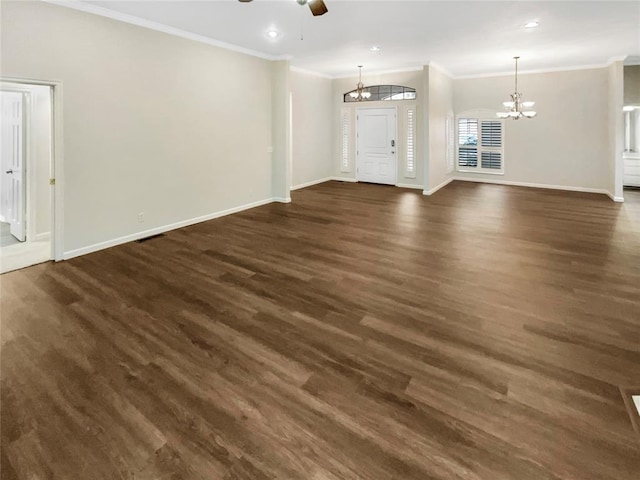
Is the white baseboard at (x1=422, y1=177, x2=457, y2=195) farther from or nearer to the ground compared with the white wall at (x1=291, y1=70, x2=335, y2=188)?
nearer to the ground

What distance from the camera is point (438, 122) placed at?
9258 millimetres

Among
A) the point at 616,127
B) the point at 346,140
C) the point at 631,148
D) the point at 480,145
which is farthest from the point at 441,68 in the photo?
the point at 631,148

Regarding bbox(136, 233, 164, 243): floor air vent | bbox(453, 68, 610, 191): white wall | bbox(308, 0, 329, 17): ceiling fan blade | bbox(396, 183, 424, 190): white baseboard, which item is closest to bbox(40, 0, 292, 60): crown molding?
bbox(308, 0, 329, 17): ceiling fan blade

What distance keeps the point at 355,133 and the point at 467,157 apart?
3.30 meters

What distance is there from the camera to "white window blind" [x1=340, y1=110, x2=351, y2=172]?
10.7m

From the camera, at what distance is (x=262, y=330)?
2.99 metres

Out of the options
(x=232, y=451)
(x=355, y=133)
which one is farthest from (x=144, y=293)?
(x=355, y=133)

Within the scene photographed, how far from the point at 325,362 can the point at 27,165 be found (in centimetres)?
549

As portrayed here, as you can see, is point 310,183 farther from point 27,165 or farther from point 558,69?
point 558,69

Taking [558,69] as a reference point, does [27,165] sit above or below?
below

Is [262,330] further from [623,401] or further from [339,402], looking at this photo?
[623,401]

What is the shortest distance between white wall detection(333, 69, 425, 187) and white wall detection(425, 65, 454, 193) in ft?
1.34

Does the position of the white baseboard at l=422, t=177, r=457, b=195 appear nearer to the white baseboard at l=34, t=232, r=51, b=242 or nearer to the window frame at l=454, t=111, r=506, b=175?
the window frame at l=454, t=111, r=506, b=175

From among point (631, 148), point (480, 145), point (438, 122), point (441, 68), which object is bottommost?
point (631, 148)
